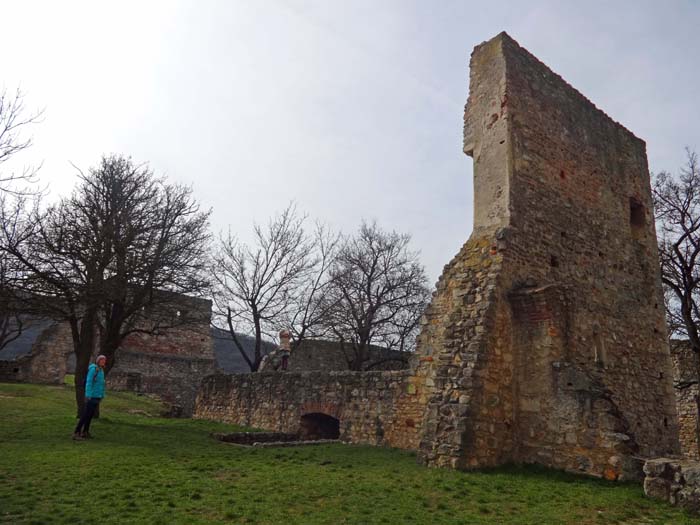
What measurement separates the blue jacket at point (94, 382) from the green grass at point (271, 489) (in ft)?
2.81

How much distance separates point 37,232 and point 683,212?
750 inches

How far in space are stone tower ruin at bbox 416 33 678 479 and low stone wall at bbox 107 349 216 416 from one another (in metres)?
18.2

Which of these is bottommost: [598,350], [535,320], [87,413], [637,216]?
[87,413]

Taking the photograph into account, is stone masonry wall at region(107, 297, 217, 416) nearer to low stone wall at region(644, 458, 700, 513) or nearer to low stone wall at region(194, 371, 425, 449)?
low stone wall at region(194, 371, 425, 449)

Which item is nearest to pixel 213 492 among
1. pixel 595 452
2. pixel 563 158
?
pixel 595 452

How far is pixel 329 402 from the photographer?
13094 millimetres

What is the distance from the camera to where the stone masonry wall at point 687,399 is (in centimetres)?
1896

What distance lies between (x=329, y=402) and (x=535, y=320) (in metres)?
5.91

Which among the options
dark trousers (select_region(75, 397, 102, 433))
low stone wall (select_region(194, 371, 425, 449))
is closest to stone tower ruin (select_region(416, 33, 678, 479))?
low stone wall (select_region(194, 371, 425, 449))

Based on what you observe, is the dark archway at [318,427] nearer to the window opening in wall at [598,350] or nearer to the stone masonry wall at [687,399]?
the window opening in wall at [598,350]

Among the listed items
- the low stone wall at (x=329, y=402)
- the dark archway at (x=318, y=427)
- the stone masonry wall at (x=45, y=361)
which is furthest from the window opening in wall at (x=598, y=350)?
the stone masonry wall at (x=45, y=361)

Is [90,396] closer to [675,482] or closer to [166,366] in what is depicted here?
[675,482]

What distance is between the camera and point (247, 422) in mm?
15625

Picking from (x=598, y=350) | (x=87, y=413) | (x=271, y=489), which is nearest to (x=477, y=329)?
(x=598, y=350)
